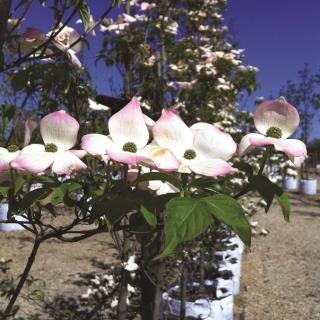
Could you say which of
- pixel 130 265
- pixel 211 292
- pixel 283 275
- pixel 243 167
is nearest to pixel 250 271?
pixel 283 275

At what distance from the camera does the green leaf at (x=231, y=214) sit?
48 cm

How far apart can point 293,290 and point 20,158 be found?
4.45 metres

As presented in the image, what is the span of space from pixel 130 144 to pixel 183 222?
6.2 inches

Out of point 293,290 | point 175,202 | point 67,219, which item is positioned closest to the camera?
point 175,202

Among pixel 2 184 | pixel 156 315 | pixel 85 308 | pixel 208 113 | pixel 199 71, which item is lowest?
pixel 85 308

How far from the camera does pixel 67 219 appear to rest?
7246mm

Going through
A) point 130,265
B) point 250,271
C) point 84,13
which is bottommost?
point 250,271

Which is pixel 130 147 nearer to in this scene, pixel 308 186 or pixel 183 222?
pixel 183 222

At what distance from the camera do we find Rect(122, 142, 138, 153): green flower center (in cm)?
57

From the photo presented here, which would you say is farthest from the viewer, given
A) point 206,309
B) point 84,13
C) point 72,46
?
point 206,309

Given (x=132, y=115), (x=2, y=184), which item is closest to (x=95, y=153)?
(x=132, y=115)

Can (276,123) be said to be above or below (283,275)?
above

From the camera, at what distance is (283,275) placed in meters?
4.92

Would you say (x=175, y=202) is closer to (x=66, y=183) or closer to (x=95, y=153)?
(x=95, y=153)
